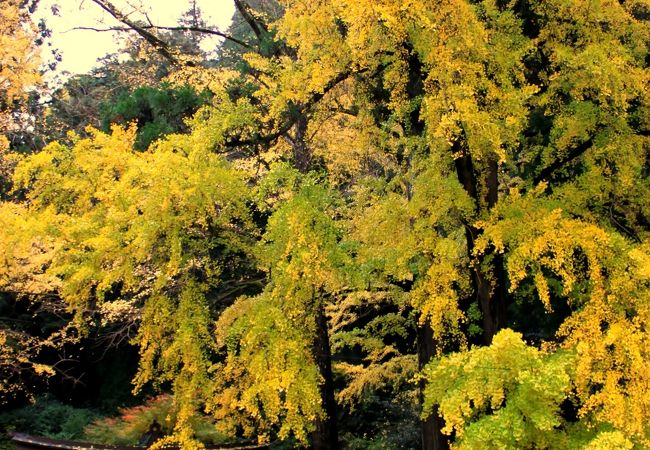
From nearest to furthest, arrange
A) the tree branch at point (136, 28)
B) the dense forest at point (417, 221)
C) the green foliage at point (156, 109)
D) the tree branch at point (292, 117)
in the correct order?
1. the dense forest at point (417, 221)
2. the green foliage at point (156, 109)
3. the tree branch at point (292, 117)
4. the tree branch at point (136, 28)

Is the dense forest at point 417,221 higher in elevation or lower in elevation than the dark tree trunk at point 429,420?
higher

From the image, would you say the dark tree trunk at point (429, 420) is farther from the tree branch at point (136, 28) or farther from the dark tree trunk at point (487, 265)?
the tree branch at point (136, 28)

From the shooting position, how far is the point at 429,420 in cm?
900

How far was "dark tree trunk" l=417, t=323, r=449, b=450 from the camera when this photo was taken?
878 cm

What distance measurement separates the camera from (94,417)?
15.9m

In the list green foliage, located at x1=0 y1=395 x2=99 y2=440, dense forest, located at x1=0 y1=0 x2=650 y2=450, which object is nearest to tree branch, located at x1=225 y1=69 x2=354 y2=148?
dense forest, located at x1=0 y1=0 x2=650 y2=450

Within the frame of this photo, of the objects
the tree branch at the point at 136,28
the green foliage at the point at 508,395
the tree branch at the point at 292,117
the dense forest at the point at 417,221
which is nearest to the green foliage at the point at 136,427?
the dense forest at the point at 417,221

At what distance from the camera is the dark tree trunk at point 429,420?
8.78 m

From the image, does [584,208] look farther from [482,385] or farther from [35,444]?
[35,444]

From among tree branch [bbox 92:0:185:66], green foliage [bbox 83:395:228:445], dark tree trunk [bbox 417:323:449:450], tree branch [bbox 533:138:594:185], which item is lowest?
green foliage [bbox 83:395:228:445]

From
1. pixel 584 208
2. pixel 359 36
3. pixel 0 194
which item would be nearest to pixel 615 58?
pixel 584 208

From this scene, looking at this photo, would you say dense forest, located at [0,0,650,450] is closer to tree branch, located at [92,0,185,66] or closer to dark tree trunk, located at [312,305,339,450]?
dark tree trunk, located at [312,305,339,450]

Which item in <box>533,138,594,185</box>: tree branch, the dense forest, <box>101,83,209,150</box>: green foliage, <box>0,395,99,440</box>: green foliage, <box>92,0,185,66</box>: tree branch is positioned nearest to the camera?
the dense forest

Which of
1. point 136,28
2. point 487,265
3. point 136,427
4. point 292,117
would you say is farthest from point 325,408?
point 136,28
